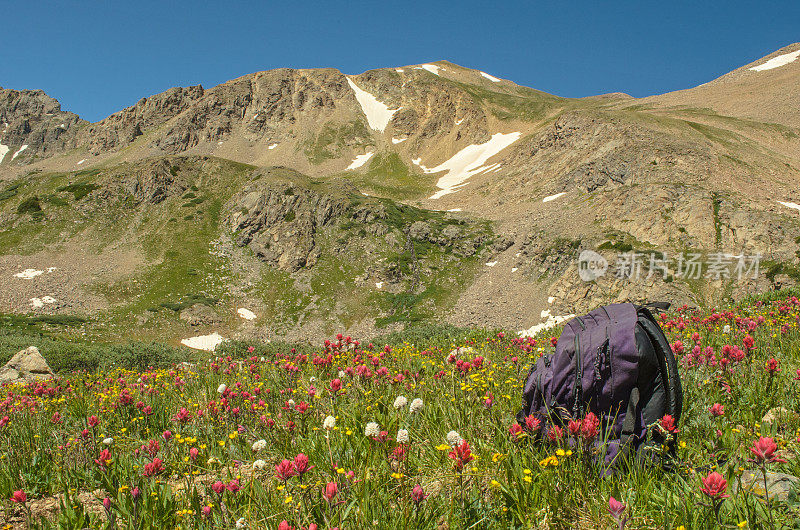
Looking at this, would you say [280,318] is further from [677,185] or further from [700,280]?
[677,185]

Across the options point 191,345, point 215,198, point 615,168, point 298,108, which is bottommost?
point 191,345

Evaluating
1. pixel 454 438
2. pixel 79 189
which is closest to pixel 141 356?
pixel 454 438

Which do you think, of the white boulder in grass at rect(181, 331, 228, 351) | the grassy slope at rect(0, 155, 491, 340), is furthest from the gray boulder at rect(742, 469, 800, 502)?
the white boulder in grass at rect(181, 331, 228, 351)

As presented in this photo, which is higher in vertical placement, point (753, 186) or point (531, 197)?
point (531, 197)

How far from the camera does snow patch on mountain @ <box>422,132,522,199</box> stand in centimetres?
10362

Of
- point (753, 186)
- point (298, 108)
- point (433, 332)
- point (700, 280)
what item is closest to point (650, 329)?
point (433, 332)

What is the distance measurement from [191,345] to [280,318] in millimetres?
10975

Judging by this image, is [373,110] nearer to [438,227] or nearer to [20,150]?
[438,227]

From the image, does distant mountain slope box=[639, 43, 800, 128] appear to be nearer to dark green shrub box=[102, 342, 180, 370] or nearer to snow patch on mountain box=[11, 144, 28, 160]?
dark green shrub box=[102, 342, 180, 370]

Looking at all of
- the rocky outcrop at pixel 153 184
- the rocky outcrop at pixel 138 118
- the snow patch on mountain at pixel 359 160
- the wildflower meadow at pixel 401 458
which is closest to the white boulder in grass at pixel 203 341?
the rocky outcrop at pixel 153 184

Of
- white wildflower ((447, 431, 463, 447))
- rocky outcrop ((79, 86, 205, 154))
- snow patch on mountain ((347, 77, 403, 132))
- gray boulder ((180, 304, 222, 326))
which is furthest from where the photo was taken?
rocky outcrop ((79, 86, 205, 154))

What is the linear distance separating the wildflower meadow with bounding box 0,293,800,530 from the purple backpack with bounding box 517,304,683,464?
25 centimetres

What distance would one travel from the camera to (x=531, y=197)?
72938mm

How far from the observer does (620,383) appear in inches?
131
